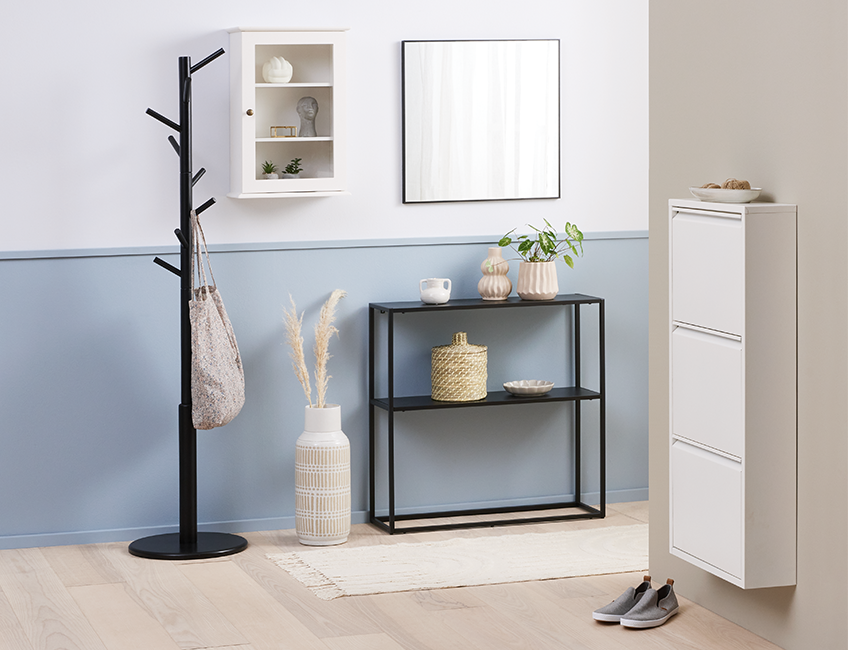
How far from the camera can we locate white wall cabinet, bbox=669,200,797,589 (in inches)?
118

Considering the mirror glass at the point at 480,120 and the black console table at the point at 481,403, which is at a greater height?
the mirror glass at the point at 480,120

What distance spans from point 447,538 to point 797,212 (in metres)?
1.92

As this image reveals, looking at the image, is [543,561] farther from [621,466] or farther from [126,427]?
[126,427]

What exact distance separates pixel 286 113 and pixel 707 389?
1.94m

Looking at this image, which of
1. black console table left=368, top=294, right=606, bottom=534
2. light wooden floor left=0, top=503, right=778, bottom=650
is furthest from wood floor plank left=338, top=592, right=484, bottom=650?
black console table left=368, top=294, right=606, bottom=534

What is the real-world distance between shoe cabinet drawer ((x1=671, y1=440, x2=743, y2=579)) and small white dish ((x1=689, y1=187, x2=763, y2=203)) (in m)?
0.65

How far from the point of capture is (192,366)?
4.13 metres

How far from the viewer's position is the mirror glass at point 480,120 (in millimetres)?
4613

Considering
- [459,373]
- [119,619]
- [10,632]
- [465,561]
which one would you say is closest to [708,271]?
[465,561]

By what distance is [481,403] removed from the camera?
4547 millimetres

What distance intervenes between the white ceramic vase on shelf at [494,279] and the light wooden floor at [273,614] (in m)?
1.20

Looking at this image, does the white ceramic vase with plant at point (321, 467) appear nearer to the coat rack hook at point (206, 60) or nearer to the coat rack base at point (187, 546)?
the coat rack base at point (187, 546)

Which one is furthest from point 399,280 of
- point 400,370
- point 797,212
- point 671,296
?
point 797,212

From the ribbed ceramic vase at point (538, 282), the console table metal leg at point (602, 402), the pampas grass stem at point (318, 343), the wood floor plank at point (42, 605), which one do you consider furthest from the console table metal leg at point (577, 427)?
the wood floor plank at point (42, 605)
